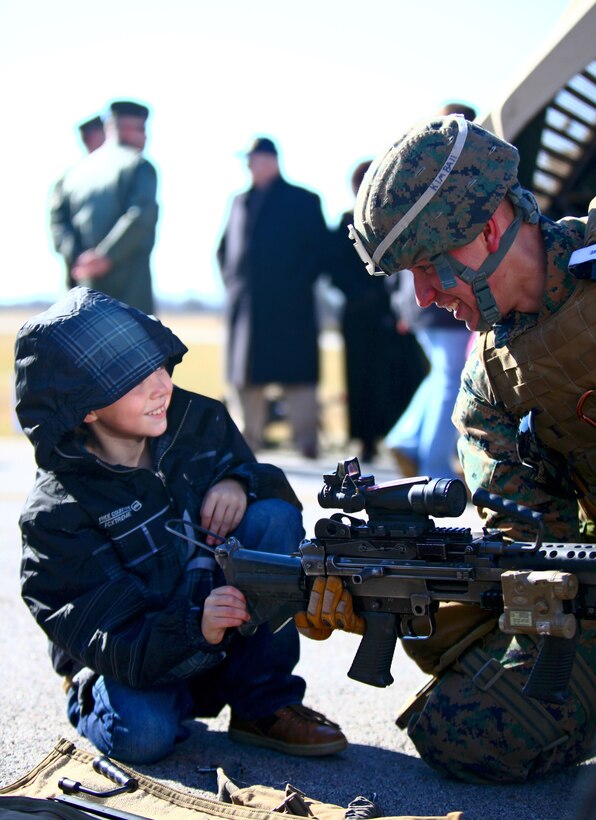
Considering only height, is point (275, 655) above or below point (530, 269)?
below

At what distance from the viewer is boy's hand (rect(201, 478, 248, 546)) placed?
3516 millimetres

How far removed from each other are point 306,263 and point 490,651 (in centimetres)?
622

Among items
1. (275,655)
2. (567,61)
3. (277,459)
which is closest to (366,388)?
(277,459)

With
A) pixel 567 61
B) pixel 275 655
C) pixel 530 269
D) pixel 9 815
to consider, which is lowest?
pixel 275 655

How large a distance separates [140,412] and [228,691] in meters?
0.91

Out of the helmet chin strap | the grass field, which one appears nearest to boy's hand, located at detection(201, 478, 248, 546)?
the helmet chin strap

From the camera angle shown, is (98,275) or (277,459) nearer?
(98,275)

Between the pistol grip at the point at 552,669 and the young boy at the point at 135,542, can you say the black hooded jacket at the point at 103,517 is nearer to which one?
the young boy at the point at 135,542

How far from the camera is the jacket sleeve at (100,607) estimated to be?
3229mm

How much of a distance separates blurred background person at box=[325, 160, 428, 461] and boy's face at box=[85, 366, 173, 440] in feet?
18.7

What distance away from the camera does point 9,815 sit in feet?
8.70

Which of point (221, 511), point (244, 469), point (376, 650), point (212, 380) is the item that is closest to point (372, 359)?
point (244, 469)

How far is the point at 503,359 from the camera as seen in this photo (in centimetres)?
319

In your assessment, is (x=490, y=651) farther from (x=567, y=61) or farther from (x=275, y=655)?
(x=567, y=61)
